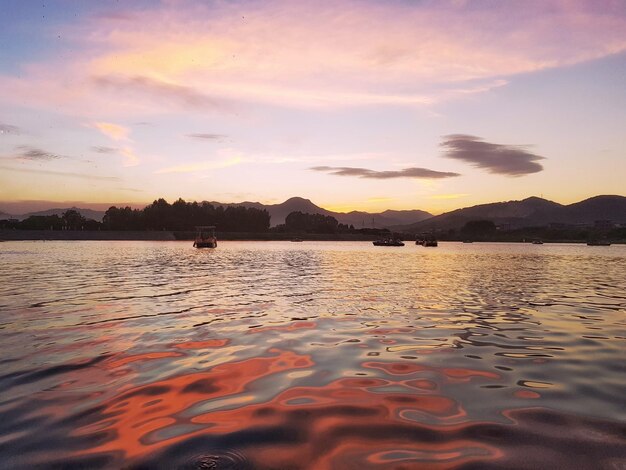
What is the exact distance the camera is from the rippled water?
5012 millimetres

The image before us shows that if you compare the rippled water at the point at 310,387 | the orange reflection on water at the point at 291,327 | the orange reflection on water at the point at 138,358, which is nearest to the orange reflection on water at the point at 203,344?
the rippled water at the point at 310,387

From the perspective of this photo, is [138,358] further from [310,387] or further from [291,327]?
[291,327]

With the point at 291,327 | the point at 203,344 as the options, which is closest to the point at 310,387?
the point at 203,344

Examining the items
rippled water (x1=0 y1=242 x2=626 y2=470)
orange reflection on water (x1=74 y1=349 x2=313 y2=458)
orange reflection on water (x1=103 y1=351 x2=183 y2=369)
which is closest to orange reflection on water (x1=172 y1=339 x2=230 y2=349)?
rippled water (x1=0 y1=242 x2=626 y2=470)

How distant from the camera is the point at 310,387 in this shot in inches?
296

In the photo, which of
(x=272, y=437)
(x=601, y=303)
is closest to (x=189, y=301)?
(x=272, y=437)

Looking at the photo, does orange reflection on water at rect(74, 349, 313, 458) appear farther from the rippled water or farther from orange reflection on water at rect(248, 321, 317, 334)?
orange reflection on water at rect(248, 321, 317, 334)

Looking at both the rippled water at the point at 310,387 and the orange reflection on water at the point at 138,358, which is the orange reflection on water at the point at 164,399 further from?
the orange reflection on water at the point at 138,358

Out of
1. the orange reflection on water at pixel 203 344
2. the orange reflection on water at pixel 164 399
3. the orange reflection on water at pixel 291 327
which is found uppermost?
the orange reflection on water at pixel 164 399

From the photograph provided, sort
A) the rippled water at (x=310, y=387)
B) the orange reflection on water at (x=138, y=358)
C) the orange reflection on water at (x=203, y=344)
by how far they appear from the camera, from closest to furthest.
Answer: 1. the rippled water at (x=310, y=387)
2. the orange reflection on water at (x=138, y=358)
3. the orange reflection on water at (x=203, y=344)

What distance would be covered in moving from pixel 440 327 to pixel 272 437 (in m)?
8.93

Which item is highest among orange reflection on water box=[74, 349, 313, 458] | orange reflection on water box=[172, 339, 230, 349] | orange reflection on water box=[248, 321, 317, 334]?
orange reflection on water box=[74, 349, 313, 458]

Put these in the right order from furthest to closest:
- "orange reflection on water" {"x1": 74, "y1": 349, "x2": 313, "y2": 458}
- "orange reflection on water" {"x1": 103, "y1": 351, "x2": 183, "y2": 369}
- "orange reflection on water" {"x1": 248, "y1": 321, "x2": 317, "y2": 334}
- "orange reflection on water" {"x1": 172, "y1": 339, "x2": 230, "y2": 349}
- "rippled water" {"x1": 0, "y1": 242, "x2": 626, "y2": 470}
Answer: "orange reflection on water" {"x1": 248, "y1": 321, "x2": 317, "y2": 334}
"orange reflection on water" {"x1": 172, "y1": 339, "x2": 230, "y2": 349}
"orange reflection on water" {"x1": 103, "y1": 351, "x2": 183, "y2": 369}
"orange reflection on water" {"x1": 74, "y1": 349, "x2": 313, "y2": 458}
"rippled water" {"x1": 0, "y1": 242, "x2": 626, "y2": 470}

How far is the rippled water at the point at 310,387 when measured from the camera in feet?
16.4
